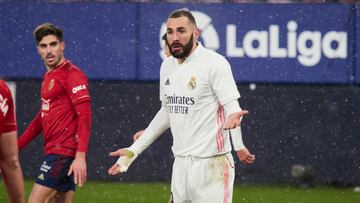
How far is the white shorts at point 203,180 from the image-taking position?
7.20 meters

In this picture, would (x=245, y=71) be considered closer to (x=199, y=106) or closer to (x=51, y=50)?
(x=51, y=50)

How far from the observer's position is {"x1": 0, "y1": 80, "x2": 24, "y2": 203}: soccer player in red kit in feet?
24.1

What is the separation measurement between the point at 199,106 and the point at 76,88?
4.43 feet

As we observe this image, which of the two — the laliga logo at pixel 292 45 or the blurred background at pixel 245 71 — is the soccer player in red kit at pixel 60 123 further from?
the laliga logo at pixel 292 45

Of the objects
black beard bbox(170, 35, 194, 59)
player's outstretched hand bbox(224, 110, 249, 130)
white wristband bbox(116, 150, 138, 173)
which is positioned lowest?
white wristband bbox(116, 150, 138, 173)

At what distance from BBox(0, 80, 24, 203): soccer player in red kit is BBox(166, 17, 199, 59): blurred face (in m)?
1.15

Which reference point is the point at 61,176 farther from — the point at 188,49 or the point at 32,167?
the point at 32,167

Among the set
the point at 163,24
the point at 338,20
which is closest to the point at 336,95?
the point at 338,20

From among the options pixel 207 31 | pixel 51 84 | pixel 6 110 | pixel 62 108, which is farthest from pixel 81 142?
pixel 207 31

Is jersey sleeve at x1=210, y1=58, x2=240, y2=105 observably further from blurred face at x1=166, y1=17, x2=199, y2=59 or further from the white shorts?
the white shorts

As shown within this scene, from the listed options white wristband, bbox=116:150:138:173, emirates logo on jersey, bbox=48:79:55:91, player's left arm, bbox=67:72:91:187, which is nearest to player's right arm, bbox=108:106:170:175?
white wristband, bbox=116:150:138:173

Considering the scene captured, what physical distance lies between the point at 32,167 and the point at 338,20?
4023 mm

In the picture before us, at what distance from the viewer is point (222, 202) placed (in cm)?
718

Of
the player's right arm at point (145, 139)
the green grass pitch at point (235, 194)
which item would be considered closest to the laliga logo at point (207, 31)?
the green grass pitch at point (235, 194)
